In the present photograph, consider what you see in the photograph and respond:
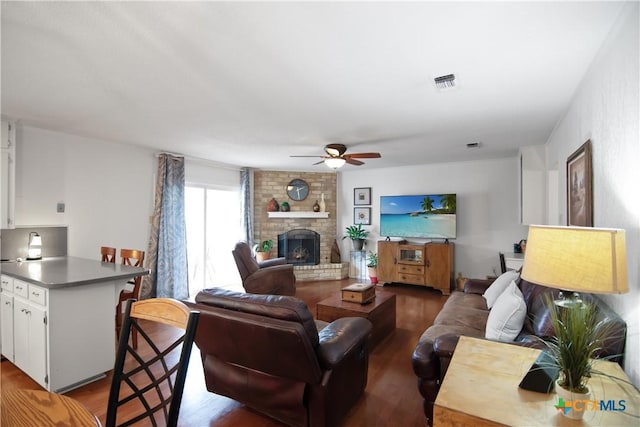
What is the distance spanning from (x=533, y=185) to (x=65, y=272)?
5409 millimetres

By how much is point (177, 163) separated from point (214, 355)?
12.2ft

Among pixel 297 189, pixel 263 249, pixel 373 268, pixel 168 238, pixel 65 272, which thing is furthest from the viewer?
pixel 297 189

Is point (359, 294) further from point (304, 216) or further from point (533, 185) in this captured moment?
point (304, 216)

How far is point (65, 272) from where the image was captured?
8.89 ft

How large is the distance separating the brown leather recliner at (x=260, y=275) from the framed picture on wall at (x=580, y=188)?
3.64 m

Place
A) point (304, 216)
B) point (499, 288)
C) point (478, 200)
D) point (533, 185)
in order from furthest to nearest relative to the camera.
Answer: point (304, 216), point (478, 200), point (533, 185), point (499, 288)

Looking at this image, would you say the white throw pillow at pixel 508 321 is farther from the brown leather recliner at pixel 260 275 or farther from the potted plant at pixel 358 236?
the potted plant at pixel 358 236

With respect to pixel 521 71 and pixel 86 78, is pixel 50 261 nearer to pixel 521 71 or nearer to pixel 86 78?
pixel 86 78

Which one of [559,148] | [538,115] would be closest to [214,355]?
[538,115]

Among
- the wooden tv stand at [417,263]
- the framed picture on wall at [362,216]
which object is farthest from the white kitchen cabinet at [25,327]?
the framed picture on wall at [362,216]

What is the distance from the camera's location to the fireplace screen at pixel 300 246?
6.76m

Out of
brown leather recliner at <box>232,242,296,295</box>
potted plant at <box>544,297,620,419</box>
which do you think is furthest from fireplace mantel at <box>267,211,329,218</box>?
potted plant at <box>544,297,620,419</box>

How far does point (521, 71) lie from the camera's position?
2168 millimetres

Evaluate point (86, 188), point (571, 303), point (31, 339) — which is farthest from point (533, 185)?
point (86, 188)
